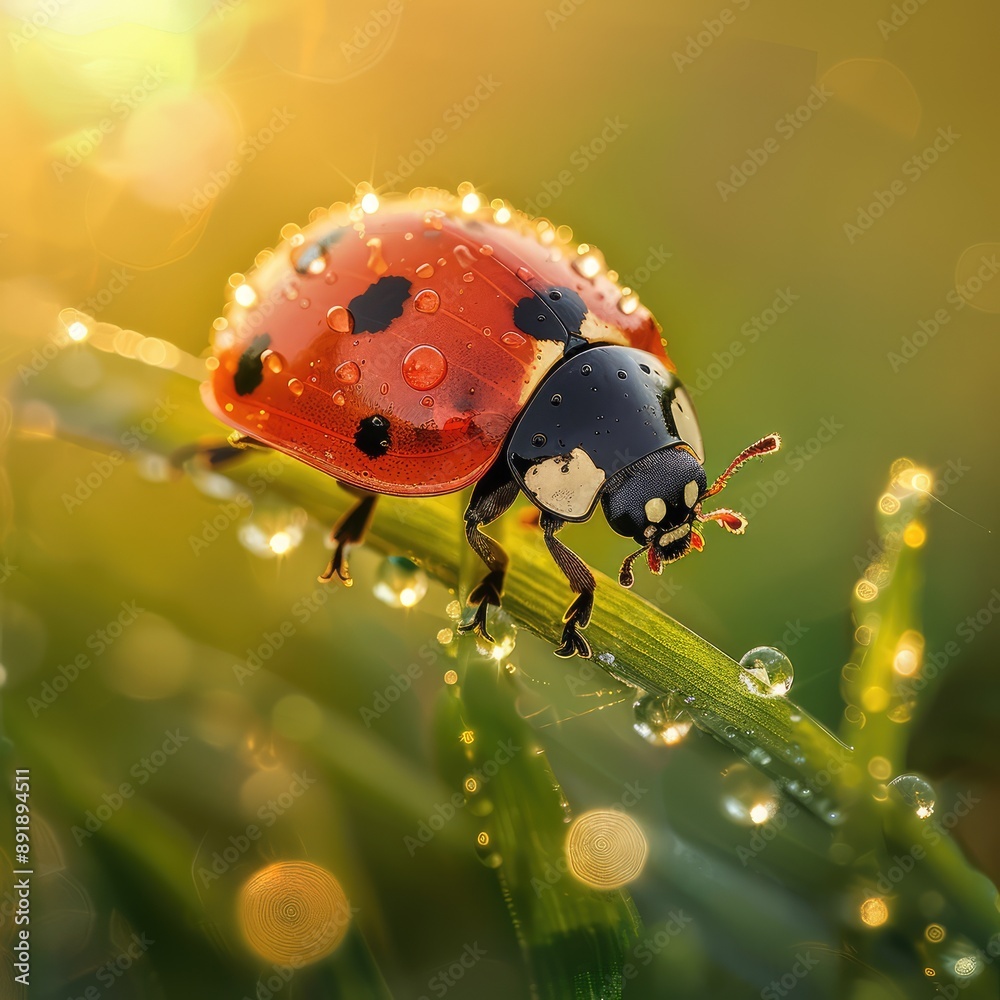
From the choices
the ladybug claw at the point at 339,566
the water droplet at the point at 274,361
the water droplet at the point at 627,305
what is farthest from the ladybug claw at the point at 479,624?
the water droplet at the point at 627,305

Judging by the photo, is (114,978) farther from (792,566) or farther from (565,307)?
(792,566)

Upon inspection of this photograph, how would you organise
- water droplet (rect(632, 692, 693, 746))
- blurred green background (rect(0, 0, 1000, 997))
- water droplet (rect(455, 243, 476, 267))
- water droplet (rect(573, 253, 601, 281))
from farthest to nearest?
water droplet (rect(573, 253, 601, 281)) < water droplet (rect(455, 243, 476, 267)) < blurred green background (rect(0, 0, 1000, 997)) < water droplet (rect(632, 692, 693, 746))

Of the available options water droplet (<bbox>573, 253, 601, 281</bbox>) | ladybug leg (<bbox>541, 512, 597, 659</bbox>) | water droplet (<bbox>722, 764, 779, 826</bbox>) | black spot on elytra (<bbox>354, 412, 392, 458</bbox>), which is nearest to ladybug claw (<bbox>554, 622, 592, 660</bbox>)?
ladybug leg (<bbox>541, 512, 597, 659</bbox>)

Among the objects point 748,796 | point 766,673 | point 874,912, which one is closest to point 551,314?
point 766,673

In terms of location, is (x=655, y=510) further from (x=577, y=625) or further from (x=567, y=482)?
(x=577, y=625)

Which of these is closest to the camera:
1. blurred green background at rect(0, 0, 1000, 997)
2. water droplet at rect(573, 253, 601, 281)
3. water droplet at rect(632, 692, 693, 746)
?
water droplet at rect(632, 692, 693, 746)

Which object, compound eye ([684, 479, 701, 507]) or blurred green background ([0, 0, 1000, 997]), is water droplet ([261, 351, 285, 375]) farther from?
compound eye ([684, 479, 701, 507])

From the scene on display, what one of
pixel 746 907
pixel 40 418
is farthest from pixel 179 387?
pixel 746 907
